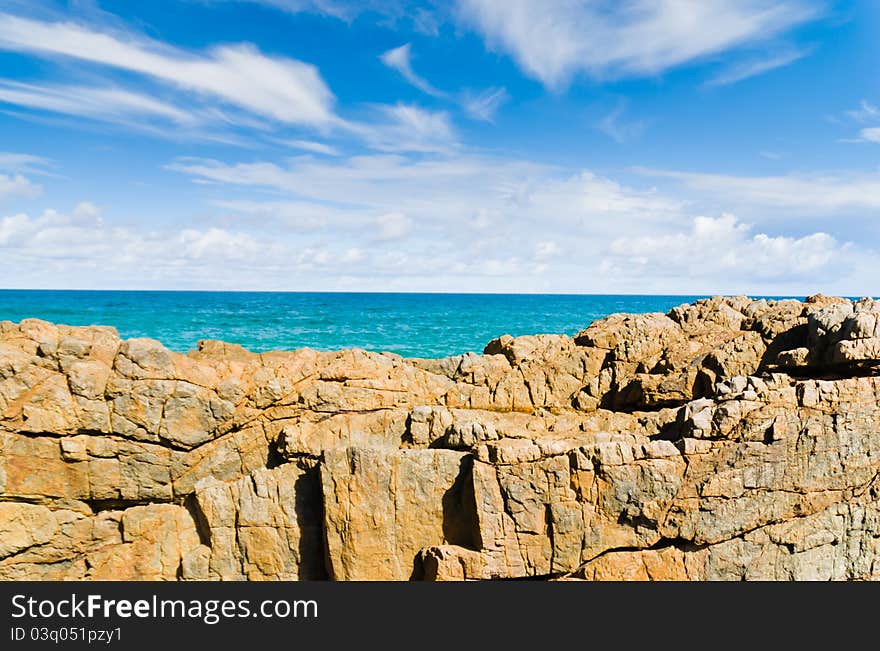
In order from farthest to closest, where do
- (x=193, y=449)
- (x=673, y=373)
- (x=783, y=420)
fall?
1. (x=673, y=373)
2. (x=193, y=449)
3. (x=783, y=420)

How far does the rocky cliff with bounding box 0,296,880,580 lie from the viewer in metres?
8.88

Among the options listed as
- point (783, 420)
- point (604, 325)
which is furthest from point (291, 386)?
point (783, 420)

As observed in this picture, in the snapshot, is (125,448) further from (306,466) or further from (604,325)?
(604,325)

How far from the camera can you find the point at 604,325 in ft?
45.9

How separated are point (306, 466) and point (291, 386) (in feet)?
6.24

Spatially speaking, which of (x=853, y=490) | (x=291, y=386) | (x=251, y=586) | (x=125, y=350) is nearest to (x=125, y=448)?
(x=125, y=350)

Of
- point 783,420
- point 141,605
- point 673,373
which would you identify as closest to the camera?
point 141,605

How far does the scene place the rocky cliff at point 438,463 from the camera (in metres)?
8.88

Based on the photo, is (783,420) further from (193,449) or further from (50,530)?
(50,530)

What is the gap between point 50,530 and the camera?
33.6 feet

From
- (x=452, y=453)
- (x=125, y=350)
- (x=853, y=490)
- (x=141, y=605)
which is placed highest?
(x=125, y=350)

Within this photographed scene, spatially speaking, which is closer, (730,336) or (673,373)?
(673,373)

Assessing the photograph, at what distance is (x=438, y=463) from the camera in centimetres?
956

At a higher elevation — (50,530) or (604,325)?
(604,325)
